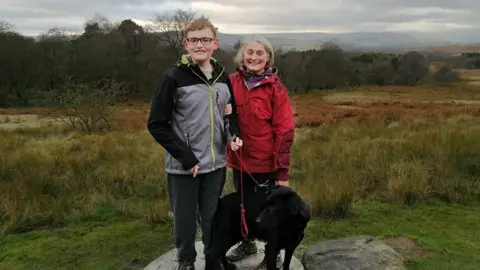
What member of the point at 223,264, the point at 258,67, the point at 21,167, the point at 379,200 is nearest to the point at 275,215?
the point at 223,264

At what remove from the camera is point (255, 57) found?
10.9 ft

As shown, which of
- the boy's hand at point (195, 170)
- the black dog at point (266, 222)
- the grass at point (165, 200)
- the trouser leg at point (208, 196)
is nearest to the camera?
the black dog at point (266, 222)

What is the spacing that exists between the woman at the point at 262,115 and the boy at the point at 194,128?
0.47 ft

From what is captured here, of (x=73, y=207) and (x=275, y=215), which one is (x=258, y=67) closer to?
(x=275, y=215)

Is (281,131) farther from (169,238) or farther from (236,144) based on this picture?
(169,238)

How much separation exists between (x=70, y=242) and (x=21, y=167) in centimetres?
309

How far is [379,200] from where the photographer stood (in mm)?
6164

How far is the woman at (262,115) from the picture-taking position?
11.1 ft

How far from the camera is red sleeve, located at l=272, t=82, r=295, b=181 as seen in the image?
3.38 meters

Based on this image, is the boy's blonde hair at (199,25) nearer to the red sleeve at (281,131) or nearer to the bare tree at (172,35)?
the red sleeve at (281,131)

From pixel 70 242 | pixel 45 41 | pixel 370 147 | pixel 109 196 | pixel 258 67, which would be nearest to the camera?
pixel 258 67

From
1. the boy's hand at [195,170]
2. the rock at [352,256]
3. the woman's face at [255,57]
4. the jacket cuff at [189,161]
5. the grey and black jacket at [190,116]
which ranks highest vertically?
the woman's face at [255,57]

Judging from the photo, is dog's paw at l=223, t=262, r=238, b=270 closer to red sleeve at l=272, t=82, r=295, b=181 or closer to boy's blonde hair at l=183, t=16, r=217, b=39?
red sleeve at l=272, t=82, r=295, b=181

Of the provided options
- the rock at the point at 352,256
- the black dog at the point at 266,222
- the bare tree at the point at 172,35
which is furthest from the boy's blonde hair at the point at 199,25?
the bare tree at the point at 172,35
